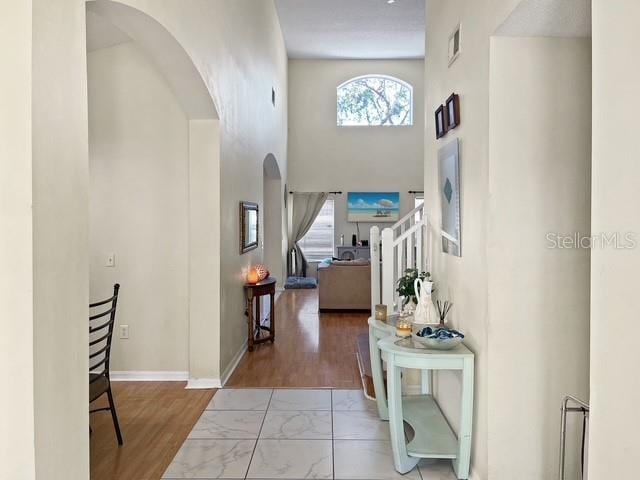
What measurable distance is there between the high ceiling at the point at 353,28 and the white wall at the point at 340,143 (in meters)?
0.32

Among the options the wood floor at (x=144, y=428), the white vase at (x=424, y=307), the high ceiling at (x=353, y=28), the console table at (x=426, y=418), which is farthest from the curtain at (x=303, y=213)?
the console table at (x=426, y=418)

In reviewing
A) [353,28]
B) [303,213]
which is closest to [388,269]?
[353,28]

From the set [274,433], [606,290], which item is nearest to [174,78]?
[274,433]

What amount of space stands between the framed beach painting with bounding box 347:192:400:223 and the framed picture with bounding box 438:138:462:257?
23.4 feet

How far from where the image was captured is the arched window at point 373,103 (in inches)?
411

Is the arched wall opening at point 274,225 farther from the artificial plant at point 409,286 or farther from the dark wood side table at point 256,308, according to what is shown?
the artificial plant at point 409,286

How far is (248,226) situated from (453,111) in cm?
294

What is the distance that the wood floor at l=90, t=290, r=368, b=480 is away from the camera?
2836mm

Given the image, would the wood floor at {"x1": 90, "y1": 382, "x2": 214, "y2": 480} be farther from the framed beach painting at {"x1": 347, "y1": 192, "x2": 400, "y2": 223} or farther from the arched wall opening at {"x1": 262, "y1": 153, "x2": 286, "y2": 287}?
the framed beach painting at {"x1": 347, "y1": 192, "x2": 400, "y2": 223}

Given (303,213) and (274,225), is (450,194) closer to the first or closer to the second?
(274,225)

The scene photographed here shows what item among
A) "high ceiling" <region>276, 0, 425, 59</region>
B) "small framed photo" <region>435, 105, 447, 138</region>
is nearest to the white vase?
"small framed photo" <region>435, 105, 447, 138</region>

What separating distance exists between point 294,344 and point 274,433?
236 centimetres

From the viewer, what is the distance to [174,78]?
358cm

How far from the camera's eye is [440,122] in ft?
10.6
